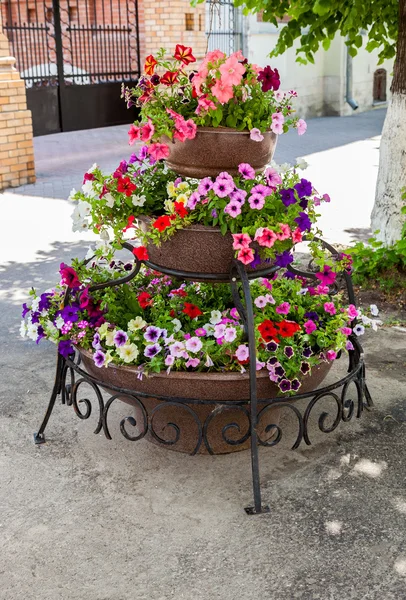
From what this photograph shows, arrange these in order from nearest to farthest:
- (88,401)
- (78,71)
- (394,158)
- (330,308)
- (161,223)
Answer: (161,223) < (88,401) < (330,308) < (394,158) < (78,71)

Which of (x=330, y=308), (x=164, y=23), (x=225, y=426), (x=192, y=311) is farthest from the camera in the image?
(x=164, y=23)

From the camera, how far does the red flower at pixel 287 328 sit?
144 inches

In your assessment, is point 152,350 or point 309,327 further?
point 309,327

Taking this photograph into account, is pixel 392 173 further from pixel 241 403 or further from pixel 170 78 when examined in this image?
pixel 241 403

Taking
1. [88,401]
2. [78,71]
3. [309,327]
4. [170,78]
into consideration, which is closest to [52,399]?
[88,401]

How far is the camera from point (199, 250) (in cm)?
353

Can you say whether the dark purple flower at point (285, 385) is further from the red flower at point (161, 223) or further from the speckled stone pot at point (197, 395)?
the red flower at point (161, 223)

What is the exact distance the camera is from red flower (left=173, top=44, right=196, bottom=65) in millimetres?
3487

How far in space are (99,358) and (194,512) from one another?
775mm

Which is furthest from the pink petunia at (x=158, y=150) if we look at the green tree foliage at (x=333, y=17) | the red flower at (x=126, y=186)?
the green tree foliage at (x=333, y=17)

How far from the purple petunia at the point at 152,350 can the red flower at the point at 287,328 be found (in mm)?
548

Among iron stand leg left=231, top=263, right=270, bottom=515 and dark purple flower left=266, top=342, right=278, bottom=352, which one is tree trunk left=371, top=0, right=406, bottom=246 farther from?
iron stand leg left=231, top=263, right=270, bottom=515

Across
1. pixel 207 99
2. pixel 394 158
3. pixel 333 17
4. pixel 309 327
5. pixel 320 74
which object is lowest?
pixel 320 74

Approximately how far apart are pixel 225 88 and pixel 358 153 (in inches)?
425
